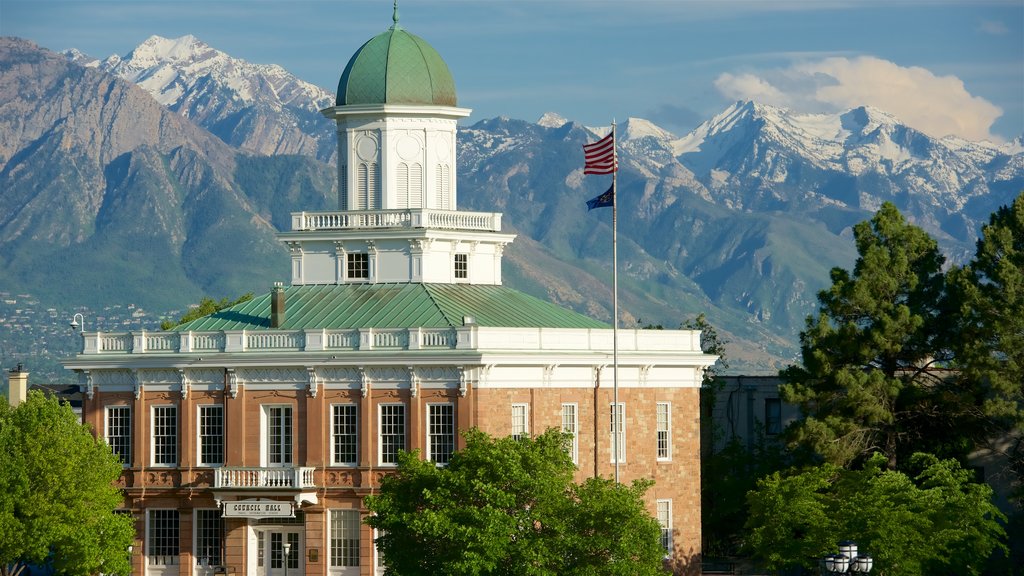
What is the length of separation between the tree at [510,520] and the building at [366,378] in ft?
28.2

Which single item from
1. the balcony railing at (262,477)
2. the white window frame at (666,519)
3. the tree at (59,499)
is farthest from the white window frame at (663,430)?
the tree at (59,499)

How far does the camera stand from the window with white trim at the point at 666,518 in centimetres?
9300

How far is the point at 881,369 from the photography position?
100875 mm

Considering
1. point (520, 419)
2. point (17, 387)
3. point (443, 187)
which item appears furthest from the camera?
point (17, 387)

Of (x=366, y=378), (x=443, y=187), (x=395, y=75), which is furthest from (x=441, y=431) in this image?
(x=395, y=75)

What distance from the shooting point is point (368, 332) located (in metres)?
88.1

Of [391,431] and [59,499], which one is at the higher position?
[391,431]

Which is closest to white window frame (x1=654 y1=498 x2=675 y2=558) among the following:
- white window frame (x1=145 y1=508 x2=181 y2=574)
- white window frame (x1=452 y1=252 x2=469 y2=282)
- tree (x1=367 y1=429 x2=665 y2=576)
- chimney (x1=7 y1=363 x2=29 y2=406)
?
white window frame (x1=452 y1=252 x2=469 y2=282)

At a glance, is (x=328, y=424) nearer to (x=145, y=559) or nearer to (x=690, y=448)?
(x=145, y=559)

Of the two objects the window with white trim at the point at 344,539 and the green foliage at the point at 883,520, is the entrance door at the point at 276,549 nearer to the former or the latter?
the window with white trim at the point at 344,539

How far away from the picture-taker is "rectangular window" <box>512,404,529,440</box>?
88.0 metres

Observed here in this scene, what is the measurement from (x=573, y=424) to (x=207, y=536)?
15257mm

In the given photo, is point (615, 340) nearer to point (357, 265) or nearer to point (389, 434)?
point (389, 434)

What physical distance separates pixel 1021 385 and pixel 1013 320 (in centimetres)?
285
